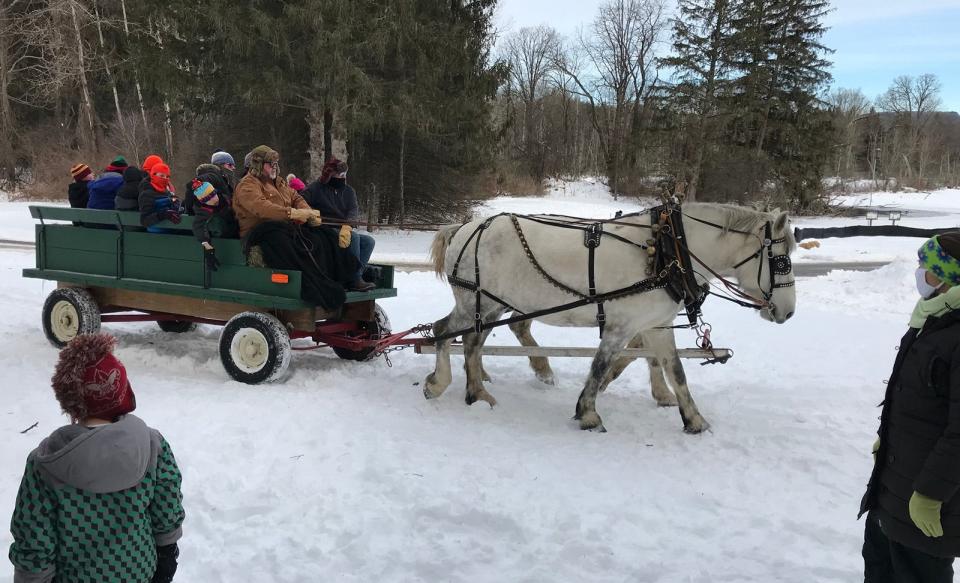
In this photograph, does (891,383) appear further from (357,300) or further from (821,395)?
(357,300)

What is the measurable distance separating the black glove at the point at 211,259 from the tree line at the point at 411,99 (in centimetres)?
956

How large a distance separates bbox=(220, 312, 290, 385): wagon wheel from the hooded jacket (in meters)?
3.61

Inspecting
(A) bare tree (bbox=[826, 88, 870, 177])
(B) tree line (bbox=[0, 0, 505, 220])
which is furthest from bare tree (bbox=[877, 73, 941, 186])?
(B) tree line (bbox=[0, 0, 505, 220])

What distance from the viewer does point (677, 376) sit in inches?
201

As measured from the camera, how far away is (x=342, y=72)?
14414 millimetres

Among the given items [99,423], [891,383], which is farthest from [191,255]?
[891,383]

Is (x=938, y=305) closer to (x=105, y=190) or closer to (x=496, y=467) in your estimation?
(x=496, y=467)

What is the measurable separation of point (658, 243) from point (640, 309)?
518 mm

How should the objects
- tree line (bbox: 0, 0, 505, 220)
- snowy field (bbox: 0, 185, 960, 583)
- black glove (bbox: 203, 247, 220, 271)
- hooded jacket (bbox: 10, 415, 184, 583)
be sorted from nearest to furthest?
hooded jacket (bbox: 10, 415, 184, 583), snowy field (bbox: 0, 185, 960, 583), black glove (bbox: 203, 247, 220, 271), tree line (bbox: 0, 0, 505, 220)

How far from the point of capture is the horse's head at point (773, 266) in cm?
484

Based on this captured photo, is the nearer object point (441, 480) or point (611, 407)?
point (441, 480)

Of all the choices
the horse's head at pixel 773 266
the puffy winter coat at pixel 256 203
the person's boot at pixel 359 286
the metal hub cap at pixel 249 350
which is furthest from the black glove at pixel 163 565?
the horse's head at pixel 773 266

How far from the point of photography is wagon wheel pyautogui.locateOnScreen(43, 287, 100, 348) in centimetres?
671

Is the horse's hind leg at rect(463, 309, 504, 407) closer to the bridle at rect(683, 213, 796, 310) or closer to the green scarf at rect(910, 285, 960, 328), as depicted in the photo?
the bridle at rect(683, 213, 796, 310)
